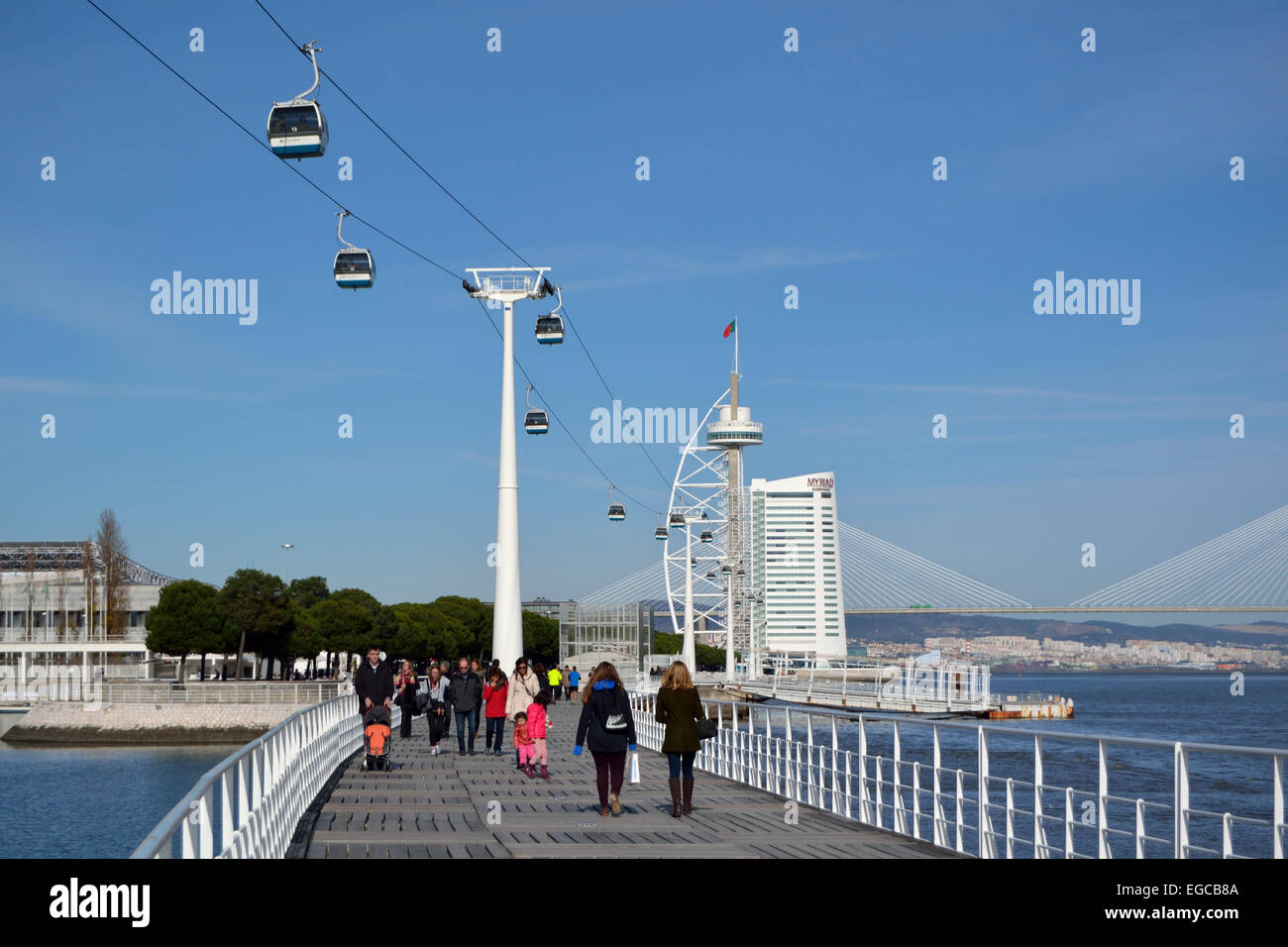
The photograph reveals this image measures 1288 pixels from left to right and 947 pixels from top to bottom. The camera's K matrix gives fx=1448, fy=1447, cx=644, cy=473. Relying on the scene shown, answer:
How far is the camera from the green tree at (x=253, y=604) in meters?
96.4

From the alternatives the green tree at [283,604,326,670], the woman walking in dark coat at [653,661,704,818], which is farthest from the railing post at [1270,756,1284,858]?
the green tree at [283,604,326,670]

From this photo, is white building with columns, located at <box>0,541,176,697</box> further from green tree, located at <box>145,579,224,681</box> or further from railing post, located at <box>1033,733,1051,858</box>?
railing post, located at <box>1033,733,1051,858</box>

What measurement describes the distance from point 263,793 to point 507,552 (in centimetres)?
2422

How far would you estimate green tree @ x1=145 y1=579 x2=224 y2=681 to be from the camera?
311 feet

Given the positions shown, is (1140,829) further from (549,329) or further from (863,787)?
(549,329)

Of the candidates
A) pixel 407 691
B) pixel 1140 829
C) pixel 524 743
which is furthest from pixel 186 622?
pixel 1140 829

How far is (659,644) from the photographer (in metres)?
184

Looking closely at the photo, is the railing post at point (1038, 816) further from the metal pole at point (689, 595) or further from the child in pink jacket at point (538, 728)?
the metal pole at point (689, 595)

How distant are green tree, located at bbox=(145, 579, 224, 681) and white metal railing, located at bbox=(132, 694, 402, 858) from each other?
72.5 meters

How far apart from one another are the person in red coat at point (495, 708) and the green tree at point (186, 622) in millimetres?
70364

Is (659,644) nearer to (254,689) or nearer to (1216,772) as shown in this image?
(254,689)

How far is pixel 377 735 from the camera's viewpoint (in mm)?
23812
